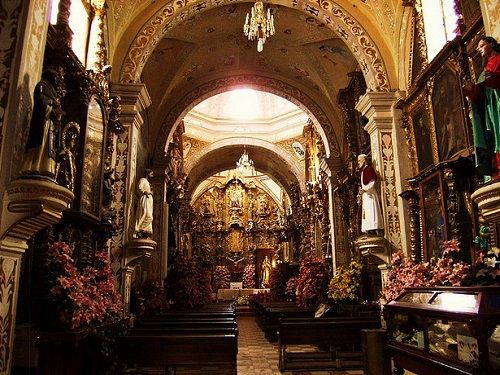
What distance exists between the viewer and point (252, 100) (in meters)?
23.2

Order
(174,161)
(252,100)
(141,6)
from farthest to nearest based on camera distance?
(252,100)
(174,161)
(141,6)

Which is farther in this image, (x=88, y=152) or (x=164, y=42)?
(x=164, y=42)

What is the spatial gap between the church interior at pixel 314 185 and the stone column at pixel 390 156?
0.03 meters

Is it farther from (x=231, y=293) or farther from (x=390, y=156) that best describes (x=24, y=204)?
(x=231, y=293)

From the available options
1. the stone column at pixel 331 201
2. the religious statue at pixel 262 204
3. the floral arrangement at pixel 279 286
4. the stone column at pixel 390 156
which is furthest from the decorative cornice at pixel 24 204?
the religious statue at pixel 262 204

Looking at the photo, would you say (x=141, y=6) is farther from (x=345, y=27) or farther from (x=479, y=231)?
(x=479, y=231)

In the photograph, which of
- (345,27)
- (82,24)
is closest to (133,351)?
(82,24)

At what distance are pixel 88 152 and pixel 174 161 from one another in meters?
9.77

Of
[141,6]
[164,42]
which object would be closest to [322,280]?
[164,42]

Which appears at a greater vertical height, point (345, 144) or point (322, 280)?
point (345, 144)

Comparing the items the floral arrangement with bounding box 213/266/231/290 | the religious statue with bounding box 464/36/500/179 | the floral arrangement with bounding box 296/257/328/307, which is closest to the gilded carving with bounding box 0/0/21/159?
the religious statue with bounding box 464/36/500/179

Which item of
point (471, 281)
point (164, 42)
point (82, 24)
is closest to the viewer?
point (471, 281)

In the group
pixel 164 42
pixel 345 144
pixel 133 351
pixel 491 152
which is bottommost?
pixel 133 351

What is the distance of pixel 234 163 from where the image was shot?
2423 cm
